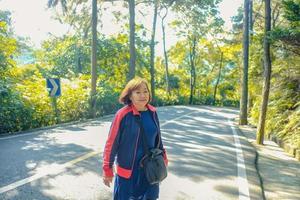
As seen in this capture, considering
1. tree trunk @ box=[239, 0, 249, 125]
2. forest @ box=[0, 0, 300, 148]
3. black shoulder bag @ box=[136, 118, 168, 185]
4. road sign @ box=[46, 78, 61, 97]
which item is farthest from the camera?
tree trunk @ box=[239, 0, 249, 125]

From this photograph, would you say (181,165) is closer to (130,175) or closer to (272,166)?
(272,166)

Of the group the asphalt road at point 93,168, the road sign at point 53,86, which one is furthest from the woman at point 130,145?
the road sign at point 53,86

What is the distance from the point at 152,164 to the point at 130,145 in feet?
0.94

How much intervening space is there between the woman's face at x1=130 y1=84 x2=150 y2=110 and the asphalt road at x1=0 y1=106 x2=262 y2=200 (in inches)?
89.0

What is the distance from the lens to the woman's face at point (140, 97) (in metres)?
3.28

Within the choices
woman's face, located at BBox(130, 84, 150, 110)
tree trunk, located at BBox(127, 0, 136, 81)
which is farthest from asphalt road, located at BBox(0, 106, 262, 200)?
tree trunk, located at BBox(127, 0, 136, 81)

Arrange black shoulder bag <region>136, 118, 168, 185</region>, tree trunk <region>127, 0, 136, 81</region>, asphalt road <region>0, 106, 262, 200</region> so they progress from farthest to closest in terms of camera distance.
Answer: tree trunk <region>127, 0, 136, 81</region>
asphalt road <region>0, 106, 262, 200</region>
black shoulder bag <region>136, 118, 168, 185</region>

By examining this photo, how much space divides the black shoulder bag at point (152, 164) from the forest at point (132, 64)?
6127mm

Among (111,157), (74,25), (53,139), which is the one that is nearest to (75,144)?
(53,139)

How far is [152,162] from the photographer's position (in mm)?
3232

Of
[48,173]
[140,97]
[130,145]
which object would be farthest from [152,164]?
[48,173]

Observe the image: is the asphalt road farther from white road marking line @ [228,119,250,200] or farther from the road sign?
the road sign

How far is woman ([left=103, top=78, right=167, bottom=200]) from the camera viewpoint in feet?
10.6

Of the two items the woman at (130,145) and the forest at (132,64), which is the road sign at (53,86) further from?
the woman at (130,145)
